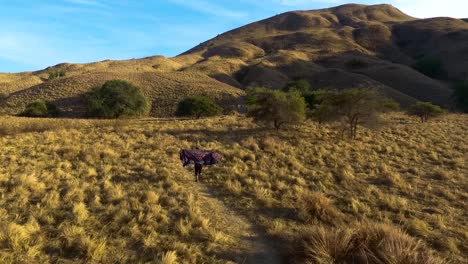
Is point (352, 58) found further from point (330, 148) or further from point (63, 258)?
point (63, 258)

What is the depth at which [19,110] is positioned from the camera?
2525 inches

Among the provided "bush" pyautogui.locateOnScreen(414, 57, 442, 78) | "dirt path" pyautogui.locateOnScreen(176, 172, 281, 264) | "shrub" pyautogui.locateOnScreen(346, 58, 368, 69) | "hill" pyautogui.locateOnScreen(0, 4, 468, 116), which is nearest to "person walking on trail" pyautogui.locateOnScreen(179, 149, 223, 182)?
"dirt path" pyautogui.locateOnScreen(176, 172, 281, 264)

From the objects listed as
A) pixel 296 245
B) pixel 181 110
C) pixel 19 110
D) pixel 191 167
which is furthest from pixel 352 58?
pixel 296 245

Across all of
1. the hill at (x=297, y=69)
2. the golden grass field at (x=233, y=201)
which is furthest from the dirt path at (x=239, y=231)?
the hill at (x=297, y=69)

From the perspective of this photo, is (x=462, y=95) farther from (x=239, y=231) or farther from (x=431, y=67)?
(x=239, y=231)

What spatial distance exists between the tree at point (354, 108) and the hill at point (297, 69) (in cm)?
3746

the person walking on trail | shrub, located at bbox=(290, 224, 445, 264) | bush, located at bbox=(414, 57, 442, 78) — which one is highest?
bush, located at bbox=(414, 57, 442, 78)

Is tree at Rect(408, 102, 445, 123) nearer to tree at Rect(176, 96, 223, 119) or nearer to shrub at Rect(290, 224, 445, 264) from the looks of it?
tree at Rect(176, 96, 223, 119)

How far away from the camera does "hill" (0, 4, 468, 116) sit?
2977 inches

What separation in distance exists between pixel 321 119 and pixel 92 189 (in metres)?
20.4

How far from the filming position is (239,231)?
38.2 ft

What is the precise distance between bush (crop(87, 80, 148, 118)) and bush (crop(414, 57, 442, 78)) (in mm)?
94594

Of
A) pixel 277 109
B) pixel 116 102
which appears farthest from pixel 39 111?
pixel 277 109

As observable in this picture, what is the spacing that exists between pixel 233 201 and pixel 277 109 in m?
16.7
